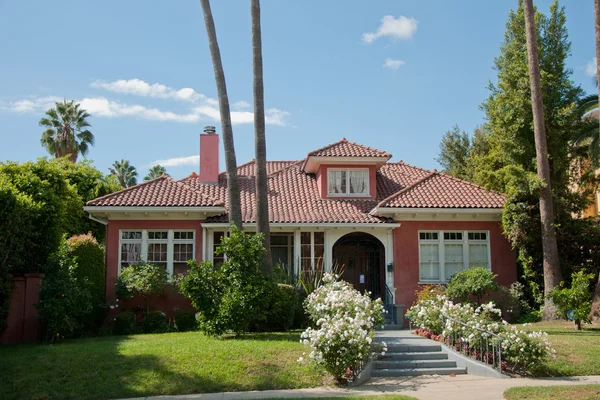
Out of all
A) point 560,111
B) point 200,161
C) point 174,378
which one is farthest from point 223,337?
point 560,111

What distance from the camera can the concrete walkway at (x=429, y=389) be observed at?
1003cm

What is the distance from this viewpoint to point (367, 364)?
37.8ft

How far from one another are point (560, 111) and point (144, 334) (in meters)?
15.5

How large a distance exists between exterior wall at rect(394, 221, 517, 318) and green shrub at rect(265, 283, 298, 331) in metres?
4.84

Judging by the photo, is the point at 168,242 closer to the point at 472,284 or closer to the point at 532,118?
the point at 472,284

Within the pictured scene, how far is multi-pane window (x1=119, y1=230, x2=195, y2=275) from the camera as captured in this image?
18984 millimetres

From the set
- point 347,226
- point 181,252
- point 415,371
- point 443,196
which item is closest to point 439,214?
point 443,196

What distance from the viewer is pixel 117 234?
18.9m

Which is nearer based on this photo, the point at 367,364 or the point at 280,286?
the point at 367,364

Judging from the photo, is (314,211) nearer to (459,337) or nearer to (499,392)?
(459,337)

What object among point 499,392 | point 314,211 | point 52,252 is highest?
point 314,211

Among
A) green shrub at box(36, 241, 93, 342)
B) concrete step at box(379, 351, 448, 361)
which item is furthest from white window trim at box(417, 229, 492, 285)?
green shrub at box(36, 241, 93, 342)

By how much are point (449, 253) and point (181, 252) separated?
9.35 m

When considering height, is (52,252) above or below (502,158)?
below
